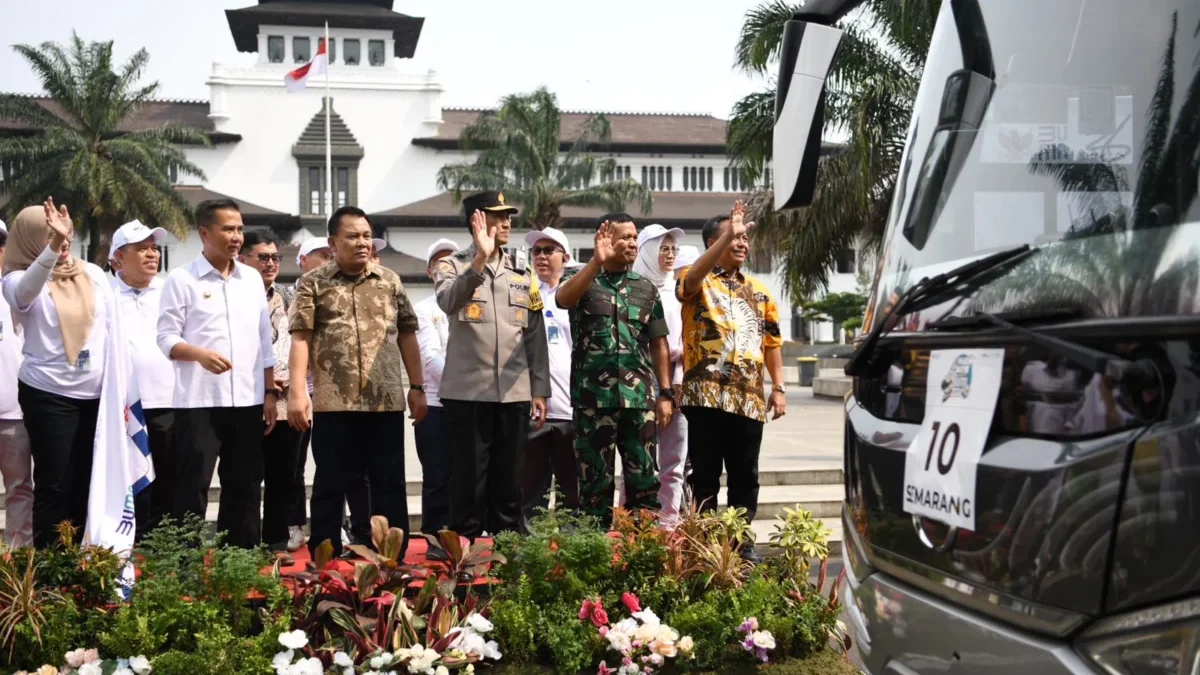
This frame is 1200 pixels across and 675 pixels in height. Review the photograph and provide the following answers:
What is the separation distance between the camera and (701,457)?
6348 mm

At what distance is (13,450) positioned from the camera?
6.54 m

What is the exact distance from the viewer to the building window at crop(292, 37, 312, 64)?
63062 millimetres

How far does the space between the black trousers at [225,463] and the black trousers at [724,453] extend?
2200 millimetres

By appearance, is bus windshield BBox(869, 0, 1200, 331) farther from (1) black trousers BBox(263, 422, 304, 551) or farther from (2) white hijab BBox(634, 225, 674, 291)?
(1) black trousers BBox(263, 422, 304, 551)

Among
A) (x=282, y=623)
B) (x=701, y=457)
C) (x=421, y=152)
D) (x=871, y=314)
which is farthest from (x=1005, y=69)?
(x=421, y=152)

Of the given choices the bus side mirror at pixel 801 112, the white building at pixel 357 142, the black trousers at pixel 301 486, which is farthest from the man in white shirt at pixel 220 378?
the white building at pixel 357 142

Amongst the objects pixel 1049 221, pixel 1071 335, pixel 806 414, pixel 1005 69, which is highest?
pixel 1005 69

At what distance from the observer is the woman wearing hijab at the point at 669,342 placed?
7.48 metres

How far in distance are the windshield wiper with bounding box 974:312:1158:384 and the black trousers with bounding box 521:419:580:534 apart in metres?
5.32

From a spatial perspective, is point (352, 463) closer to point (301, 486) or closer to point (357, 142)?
point (301, 486)

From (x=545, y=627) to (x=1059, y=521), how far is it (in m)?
2.55

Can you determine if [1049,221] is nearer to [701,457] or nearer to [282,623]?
[282,623]

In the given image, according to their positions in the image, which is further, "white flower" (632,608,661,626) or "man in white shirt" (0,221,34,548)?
"man in white shirt" (0,221,34,548)

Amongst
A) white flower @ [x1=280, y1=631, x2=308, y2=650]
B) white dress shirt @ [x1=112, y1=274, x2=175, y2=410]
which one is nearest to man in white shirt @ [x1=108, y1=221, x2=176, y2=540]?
white dress shirt @ [x1=112, y1=274, x2=175, y2=410]
